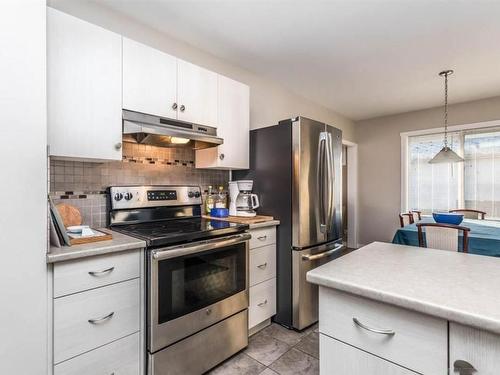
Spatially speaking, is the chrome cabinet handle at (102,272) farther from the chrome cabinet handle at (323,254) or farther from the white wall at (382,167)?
the white wall at (382,167)

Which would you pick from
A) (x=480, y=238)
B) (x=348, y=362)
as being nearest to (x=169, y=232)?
(x=348, y=362)

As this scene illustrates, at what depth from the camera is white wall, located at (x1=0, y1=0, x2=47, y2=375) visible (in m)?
1.10

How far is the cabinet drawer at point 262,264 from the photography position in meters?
2.16

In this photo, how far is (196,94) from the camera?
82.0 inches

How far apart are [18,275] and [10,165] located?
1.50ft

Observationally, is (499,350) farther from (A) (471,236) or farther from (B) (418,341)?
(A) (471,236)

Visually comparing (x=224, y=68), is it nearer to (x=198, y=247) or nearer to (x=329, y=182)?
(x=329, y=182)

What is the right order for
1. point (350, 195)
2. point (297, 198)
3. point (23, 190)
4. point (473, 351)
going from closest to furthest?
point (473, 351) → point (23, 190) → point (297, 198) → point (350, 195)

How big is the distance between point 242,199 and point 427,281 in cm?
170


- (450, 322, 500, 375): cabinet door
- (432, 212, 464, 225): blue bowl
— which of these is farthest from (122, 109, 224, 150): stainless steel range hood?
(432, 212, 464, 225): blue bowl

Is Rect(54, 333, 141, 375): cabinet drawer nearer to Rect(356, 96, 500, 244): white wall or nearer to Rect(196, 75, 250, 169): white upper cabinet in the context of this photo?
Rect(196, 75, 250, 169): white upper cabinet

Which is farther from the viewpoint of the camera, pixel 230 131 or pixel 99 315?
pixel 230 131

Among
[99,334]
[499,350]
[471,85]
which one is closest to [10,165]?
[99,334]

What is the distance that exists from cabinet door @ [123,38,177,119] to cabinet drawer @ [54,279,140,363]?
1093 mm
